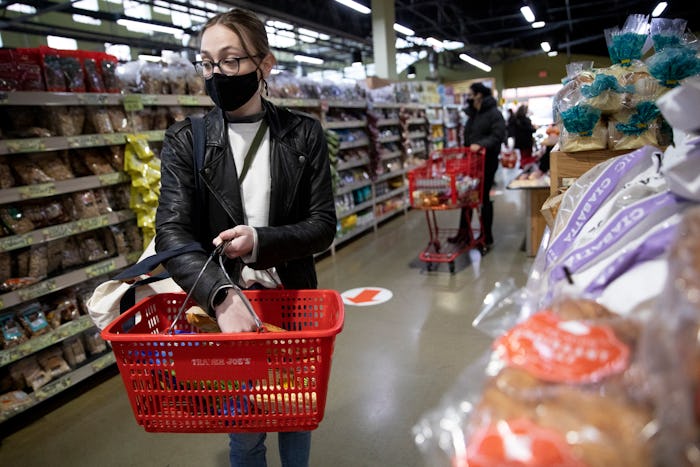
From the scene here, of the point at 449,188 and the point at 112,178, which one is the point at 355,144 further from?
the point at 112,178

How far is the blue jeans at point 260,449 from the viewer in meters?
1.54

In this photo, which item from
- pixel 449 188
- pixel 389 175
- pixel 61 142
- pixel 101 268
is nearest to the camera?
pixel 61 142

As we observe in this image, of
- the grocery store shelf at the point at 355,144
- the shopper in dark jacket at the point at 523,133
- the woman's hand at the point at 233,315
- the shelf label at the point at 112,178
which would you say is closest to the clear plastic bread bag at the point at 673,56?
the woman's hand at the point at 233,315

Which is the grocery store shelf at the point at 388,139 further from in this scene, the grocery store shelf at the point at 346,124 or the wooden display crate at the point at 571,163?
the wooden display crate at the point at 571,163

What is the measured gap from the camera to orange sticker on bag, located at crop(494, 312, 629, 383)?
55 cm

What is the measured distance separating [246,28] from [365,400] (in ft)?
7.00

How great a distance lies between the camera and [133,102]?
343cm

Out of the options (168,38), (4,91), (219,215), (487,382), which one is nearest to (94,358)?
(4,91)

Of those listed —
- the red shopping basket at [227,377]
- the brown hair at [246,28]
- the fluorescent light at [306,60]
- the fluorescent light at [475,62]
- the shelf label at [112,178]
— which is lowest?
the red shopping basket at [227,377]

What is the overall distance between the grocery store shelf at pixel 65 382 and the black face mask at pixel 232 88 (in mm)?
2351

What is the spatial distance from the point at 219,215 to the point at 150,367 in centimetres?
56

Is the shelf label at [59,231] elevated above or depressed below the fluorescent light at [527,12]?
below

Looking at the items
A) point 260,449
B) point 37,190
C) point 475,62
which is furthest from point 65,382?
point 475,62

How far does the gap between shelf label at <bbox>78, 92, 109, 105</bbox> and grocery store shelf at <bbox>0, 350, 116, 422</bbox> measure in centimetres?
166
